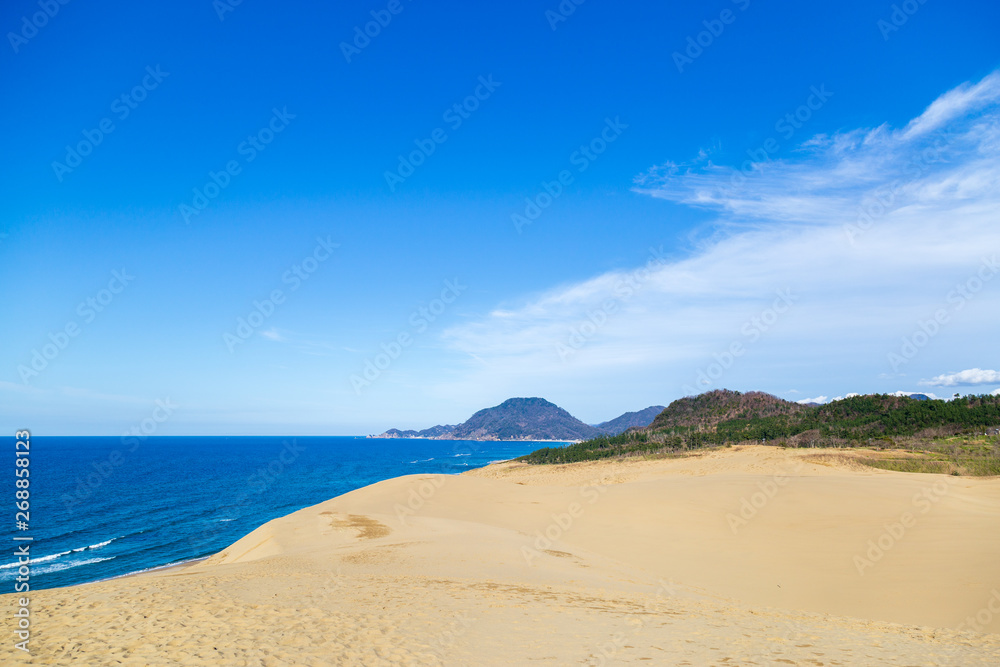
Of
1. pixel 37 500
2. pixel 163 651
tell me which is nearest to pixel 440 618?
pixel 163 651

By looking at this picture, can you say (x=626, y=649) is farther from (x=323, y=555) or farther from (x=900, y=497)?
(x=900, y=497)

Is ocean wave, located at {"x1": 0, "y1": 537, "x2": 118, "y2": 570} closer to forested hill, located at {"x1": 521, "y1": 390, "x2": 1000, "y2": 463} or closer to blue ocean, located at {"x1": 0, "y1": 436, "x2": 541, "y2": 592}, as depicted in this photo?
blue ocean, located at {"x1": 0, "y1": 436, "x2": 541, "y2": 592}

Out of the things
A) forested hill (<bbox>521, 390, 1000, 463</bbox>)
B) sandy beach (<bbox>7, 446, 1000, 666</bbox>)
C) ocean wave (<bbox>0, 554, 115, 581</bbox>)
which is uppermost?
forested hill (<bbox>521, 390, 1000, 463</bbox>)

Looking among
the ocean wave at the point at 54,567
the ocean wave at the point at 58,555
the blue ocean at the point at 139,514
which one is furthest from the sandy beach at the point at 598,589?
the ocean wave at the point at 58,555

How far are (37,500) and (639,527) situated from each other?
61.4m

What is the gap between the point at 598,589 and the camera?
12188 mm

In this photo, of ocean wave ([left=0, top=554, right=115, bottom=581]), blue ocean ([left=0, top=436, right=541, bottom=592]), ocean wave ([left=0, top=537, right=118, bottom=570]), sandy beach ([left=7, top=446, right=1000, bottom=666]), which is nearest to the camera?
sandy beach ([left=7, top=446, right=1000, bottom=666])

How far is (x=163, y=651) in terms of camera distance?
7059 millimetres

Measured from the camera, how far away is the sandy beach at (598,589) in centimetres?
754

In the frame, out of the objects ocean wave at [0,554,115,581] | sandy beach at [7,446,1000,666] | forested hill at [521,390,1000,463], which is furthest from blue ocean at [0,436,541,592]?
forested hill at [521,390,1000,463]

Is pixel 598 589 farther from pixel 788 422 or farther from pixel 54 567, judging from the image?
pixel 788 422

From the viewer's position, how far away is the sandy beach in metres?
7.54

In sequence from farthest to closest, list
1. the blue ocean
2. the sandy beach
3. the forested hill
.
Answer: the forested hill
the blue ocean
the sandy beach

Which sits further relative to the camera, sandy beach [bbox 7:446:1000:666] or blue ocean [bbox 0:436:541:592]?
blue ocean [bbox 0:436:541:592]
